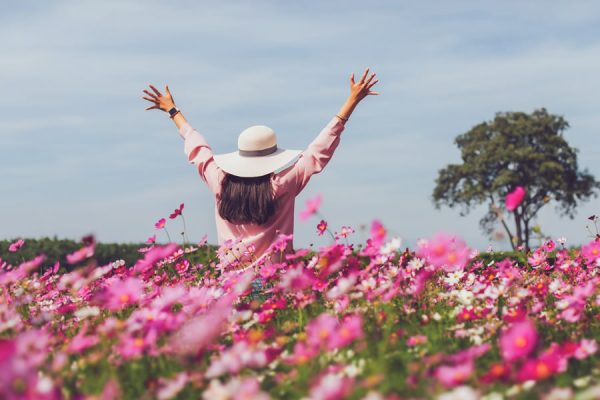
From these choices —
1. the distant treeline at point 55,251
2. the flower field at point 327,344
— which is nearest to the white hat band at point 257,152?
the flower field at point 327,344

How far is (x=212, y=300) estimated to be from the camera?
4.73 meters

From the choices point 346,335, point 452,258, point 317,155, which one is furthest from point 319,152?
point 346,335

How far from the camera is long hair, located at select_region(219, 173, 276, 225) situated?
20.9ft

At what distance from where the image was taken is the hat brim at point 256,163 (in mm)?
6367

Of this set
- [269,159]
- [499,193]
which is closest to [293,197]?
[269,159]

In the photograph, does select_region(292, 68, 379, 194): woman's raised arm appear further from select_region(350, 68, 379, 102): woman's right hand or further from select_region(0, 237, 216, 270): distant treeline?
select_region(0, 237, 216, 270): distant treeline

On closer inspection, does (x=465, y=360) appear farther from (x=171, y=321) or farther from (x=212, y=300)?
(x=212, y=300)

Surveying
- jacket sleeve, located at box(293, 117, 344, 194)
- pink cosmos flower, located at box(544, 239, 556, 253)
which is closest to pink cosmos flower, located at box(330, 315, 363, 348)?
jacket sleeve, located at box(293, 117, 344, 194)

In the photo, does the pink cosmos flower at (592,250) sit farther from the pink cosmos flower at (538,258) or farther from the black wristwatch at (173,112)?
the black wristwatch at (173,112)

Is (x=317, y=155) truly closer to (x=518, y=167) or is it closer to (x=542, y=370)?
(x=542, y=370)

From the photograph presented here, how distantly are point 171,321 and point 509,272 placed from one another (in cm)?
232

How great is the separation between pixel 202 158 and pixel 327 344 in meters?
3.88

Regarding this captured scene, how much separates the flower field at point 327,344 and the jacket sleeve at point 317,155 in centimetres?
99

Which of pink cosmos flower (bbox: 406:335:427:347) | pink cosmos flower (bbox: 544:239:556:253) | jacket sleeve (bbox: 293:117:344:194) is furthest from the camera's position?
pink cosmos flower (bbox: 544:239:556:253)
